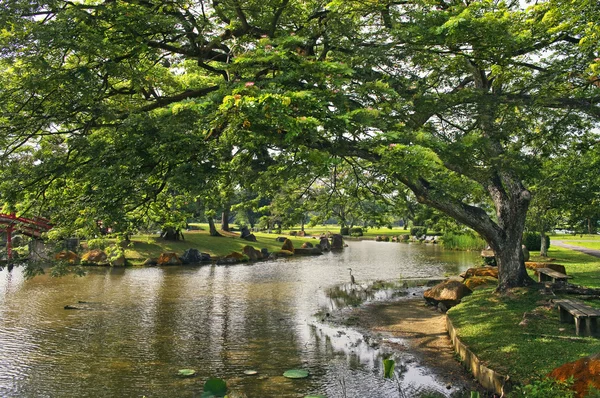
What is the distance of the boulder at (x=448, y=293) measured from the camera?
→ 1510cm

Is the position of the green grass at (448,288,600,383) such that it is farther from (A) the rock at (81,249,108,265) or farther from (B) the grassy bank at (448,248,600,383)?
(A) the rock at (81,249,108,265)

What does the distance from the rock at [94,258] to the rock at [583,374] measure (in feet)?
84.9

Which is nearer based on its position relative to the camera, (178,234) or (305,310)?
(305,310)

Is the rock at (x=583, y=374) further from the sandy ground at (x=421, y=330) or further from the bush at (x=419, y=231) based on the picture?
the bush at (x=419, y=231)

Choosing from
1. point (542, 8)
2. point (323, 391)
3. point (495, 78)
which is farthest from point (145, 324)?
point (542, 8)

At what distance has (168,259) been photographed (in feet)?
93.1

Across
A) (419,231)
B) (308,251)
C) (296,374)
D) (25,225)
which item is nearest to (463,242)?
(308,251)

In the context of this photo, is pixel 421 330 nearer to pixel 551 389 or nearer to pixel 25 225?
pixel 551 389

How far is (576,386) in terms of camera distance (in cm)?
575

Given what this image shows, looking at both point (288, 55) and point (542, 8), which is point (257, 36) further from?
point (542, 8)

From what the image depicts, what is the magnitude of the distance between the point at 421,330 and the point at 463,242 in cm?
2931

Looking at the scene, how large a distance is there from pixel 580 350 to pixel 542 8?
28.5ft

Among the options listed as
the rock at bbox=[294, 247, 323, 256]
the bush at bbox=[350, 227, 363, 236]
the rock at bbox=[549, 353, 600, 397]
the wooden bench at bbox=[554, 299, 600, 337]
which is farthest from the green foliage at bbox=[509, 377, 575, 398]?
the bush at bbox=[350, 227, 363, 236]

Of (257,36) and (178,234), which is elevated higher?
Result: (257,36)
